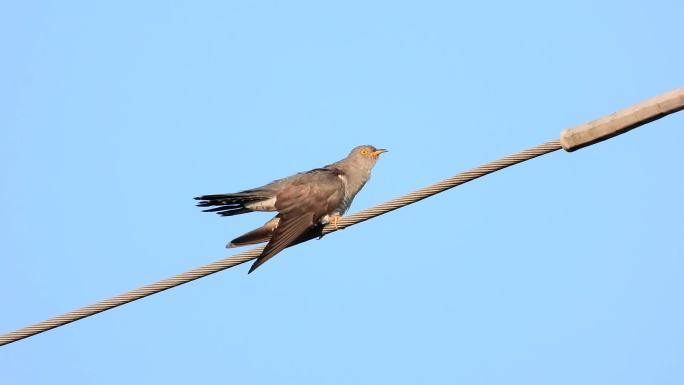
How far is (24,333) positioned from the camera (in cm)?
577

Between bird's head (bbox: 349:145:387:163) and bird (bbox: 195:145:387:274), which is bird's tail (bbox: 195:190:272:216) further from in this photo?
bird's head (bbox: 349:145:387:163)

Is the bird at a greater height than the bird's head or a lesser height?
lesser

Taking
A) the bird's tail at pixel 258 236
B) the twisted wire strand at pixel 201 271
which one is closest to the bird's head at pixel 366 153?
the bird's tail at pixel 258 236

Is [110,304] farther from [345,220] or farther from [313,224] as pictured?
[313,224]

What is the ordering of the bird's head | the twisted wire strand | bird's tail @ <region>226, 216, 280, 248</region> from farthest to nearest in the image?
the bird's head < bird's tail @ <region>226, 216, 280, 248</region> < the twisted wire strand

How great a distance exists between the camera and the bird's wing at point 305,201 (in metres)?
7.89

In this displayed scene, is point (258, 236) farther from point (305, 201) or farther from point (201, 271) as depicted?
point (201, 271)

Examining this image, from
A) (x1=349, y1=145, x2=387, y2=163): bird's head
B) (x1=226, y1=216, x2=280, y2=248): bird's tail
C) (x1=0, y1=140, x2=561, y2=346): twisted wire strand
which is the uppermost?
(x1=349, y1=145, x2=387, y2=163): bird's head

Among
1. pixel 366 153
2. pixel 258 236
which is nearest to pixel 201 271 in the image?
pixel 258 236

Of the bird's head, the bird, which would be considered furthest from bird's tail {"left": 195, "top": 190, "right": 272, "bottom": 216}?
the bird's head

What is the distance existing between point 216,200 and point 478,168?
3.62m

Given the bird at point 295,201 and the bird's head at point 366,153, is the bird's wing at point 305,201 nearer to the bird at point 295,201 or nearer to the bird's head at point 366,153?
the bird at point 295,201

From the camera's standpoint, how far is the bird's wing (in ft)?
A: 25.9

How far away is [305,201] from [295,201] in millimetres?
91
